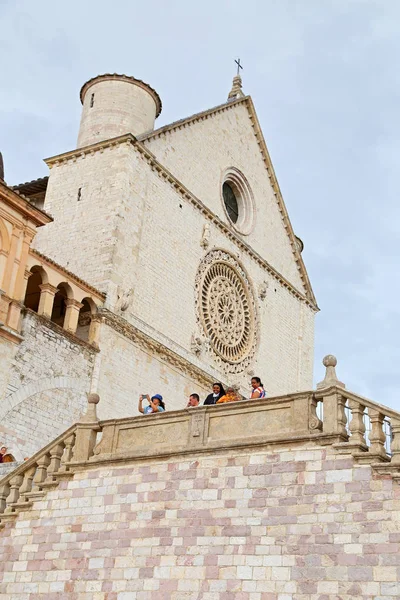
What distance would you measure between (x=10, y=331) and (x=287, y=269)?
44.6 feet

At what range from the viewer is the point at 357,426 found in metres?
10.0

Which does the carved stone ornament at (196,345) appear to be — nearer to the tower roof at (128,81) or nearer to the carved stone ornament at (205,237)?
the carved stone ornament at (205,237)

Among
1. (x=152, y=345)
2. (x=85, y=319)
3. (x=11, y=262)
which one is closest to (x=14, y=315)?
(x=11, y=262)

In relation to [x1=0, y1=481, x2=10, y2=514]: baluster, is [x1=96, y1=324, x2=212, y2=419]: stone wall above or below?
above

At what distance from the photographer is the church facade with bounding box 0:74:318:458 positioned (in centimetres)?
1673

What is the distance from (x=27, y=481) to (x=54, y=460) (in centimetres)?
59

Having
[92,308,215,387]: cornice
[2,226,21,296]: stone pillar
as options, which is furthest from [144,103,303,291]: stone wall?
[2,226,21,296]: stone pillar

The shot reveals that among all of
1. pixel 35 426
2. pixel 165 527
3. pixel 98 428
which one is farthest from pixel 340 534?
pixel 35 426

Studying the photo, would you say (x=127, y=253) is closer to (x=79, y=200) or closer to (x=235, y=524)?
(x=79, y=200)

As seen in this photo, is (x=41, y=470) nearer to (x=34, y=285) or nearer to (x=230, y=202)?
(x=34, y=285)

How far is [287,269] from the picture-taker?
27.6m

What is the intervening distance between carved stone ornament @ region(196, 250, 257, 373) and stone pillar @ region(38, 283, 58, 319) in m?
5.90

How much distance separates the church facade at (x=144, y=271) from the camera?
16.7 m

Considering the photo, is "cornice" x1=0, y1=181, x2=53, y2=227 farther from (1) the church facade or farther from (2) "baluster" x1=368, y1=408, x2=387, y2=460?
(2) "baluster" x1=368, y1=408, x2=387, y2=460
